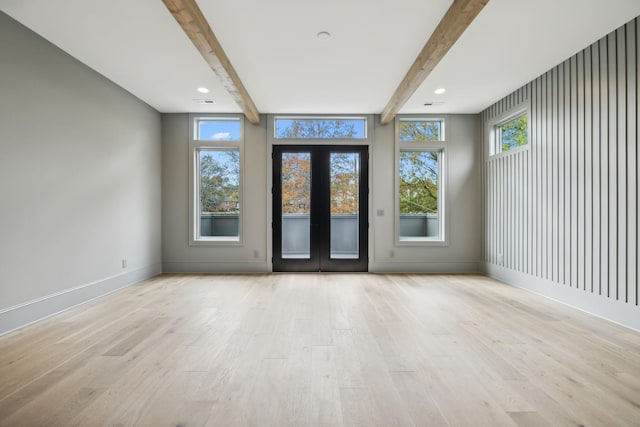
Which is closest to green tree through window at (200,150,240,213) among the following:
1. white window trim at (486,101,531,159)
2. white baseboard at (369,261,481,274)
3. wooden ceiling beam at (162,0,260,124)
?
wooden ceiling beam at (162,0,260,124)

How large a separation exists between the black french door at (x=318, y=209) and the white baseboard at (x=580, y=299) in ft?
7.66

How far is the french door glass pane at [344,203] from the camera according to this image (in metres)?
5.59

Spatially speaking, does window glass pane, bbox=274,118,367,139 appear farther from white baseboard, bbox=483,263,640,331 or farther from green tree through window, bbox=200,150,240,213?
white baseboard, bbox=483,263,640,331

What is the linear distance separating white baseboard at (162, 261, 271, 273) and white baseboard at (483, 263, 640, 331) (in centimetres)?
397

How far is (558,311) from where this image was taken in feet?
11.1

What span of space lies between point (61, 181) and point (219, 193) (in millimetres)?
2489

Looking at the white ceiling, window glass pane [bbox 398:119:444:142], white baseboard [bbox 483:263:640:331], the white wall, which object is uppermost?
the white ceiling

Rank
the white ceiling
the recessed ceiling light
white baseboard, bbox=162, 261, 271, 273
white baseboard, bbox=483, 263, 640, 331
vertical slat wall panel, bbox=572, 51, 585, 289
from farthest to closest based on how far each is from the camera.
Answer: white baseboard, bbox=162, 261, 271, 273 → the recessed ceiling light → vertical slat wall panel, bbox=572, 51, 585, 289 → white baseboard, bbox=483, 263, 640, 331 → the white ceiling

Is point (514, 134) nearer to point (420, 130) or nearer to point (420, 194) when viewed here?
point (420, 130)

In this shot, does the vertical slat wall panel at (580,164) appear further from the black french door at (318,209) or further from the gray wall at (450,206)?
the black french door at (318,209)

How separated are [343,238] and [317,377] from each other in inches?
146

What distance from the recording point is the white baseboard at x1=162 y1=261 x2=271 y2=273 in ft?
18.0

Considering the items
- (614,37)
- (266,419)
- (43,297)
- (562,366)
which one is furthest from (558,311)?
(43,297)

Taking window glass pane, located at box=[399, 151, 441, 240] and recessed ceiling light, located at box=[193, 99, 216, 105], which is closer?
recessed ceiling light, located at box=[193, 99, 216, 105]
